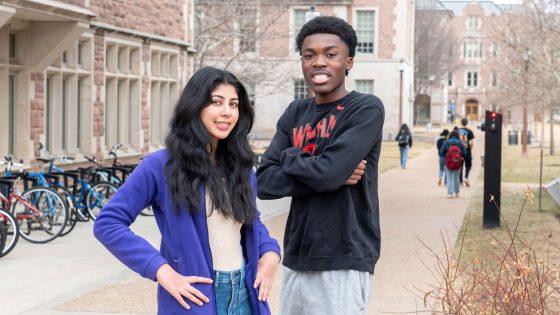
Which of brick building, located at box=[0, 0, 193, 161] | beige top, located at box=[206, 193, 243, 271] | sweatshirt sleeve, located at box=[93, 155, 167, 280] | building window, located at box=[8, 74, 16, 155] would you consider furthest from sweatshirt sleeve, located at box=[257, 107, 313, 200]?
building window, located at box=[8, 74, 16, 155]

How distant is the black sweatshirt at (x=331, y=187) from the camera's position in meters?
4.40

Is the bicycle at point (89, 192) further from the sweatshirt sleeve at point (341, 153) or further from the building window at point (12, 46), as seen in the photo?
the sweatshirt sleeve at point (341, 153)

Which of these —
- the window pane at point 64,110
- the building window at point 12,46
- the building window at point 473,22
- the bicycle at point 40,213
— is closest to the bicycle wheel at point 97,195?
the bicycle at point 40,213

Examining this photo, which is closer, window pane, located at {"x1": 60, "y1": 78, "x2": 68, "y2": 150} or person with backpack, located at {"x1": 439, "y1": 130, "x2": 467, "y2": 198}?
window pane, located at {"x1": 60, "y1": 78, "x2": 68, "y2": 150}

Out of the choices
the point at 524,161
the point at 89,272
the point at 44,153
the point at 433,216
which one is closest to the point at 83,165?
the point at 44,153

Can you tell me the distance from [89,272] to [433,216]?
7933 mm

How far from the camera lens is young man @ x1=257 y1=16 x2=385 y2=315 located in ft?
14.4

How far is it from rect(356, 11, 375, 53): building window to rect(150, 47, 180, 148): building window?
34319 mm

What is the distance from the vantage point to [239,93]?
4160 millimetres

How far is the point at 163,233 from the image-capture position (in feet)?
→ 12.9

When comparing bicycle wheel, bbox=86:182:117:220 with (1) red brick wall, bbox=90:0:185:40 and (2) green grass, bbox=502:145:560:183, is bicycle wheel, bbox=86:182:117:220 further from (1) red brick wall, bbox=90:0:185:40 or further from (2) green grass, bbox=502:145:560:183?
(2) green grass, bbox=502:145:560:183

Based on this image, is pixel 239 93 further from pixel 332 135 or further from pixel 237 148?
pixel 332 135

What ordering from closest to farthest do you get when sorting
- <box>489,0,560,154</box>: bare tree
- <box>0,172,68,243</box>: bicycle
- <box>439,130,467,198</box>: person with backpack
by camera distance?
<box>0,172,68,243</box>: bicycle
<box>439,130,467,198</box>: person with backpack
<box>489,0,560,154</box>: bare tree

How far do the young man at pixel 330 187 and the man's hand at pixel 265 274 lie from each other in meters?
0.27
